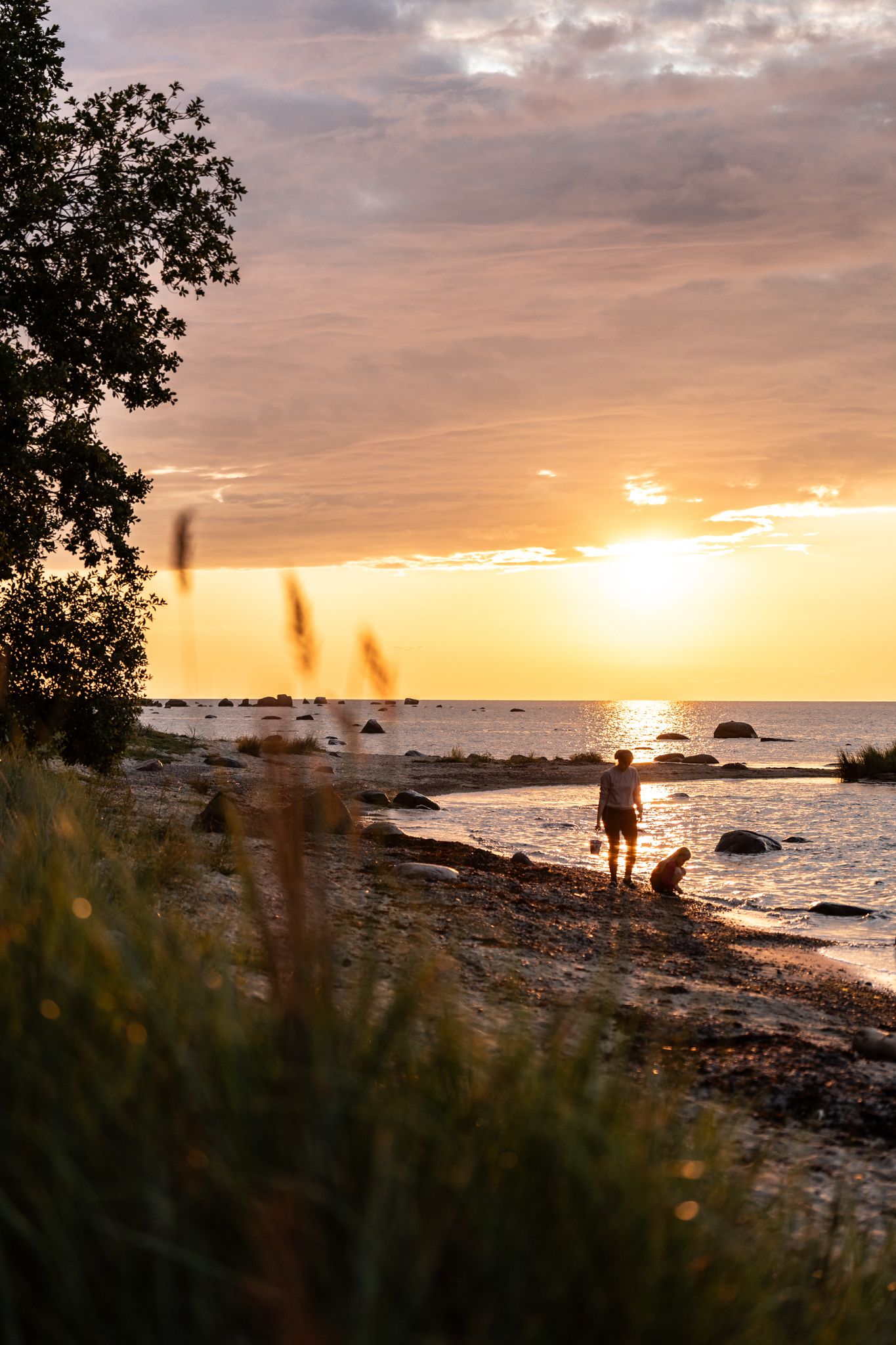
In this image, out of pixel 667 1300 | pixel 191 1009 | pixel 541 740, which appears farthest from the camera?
pixel 541 740

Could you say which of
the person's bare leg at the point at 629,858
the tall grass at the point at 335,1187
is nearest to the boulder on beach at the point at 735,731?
the person's bare leg at the point at 629,858

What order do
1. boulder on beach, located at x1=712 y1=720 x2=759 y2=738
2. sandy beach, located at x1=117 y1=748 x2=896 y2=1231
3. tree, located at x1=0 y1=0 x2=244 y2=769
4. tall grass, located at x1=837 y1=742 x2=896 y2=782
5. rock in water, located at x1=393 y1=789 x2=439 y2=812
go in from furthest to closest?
boulder on beach, located at x1=712 y1=720 x2=759 y2=738 < tall grass, located at x1=837 y1=742 x2=896 y2=782 < rock in water, located at x1=393 y1=789 x2=439 y2=812 < tree, located at x1=0 y1=0 x2=244 y2=769 < sandy beach, located at x1=117 y1=748 x2=896 y2=1231

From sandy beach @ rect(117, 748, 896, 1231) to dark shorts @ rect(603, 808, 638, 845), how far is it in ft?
2.94

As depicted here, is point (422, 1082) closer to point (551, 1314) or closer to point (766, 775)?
point (551, 1314)

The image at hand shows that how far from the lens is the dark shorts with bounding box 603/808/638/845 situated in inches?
696

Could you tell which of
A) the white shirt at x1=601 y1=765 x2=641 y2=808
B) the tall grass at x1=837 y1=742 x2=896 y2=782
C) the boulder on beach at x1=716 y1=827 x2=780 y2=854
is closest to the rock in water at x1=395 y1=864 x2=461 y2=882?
the white shirt at x1=601 y1=765 x2=641 y2=808

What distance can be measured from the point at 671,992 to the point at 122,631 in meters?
10.5

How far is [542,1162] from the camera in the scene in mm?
2475

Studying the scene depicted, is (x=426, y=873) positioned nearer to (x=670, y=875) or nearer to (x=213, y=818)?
(x=213, y=818)

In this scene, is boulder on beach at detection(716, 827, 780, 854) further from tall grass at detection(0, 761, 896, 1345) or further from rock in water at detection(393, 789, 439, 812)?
tall grass at detection(0, 761, 896, 1345)

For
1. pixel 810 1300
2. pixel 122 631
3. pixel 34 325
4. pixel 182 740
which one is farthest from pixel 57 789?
pixel 182 740

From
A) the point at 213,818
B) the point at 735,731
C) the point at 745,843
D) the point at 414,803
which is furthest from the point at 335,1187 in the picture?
the point at 735,731

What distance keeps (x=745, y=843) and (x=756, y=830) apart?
140 inches

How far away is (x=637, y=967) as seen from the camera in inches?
421
